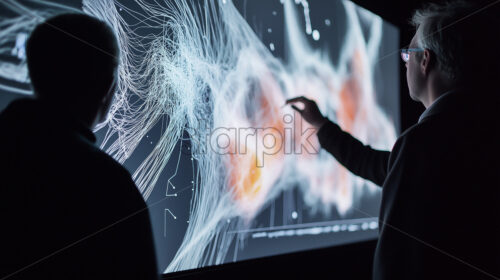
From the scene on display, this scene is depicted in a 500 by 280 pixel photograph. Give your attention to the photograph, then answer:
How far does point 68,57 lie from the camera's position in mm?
667

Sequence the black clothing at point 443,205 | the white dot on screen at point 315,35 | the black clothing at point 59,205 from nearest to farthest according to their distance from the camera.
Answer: the black clothing at point 59,205
the black clothing at point 443,205
the white dot on screen at point 315,35

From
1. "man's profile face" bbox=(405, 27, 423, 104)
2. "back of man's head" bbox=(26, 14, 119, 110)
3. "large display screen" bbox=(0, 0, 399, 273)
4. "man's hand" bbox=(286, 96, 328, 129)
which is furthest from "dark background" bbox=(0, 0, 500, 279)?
"man's profile face" bbox=(405, 27, 423, 104)

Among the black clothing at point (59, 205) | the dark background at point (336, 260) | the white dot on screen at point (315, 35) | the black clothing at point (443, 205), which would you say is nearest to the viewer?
the black clothing at point (59, 205)

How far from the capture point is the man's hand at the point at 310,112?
154 centimetres

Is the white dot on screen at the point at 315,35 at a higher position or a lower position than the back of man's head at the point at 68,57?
higher

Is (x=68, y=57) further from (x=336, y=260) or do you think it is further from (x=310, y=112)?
(x=336, y=260)

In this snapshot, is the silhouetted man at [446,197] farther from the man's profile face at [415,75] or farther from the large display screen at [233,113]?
the large display screen at [233,113]


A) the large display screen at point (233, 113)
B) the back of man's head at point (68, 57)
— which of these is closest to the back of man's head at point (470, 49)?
the large display screen at point (233, 113)

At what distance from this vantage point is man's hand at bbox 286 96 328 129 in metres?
1.54

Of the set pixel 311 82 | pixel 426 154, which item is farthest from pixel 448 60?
pixel 311 82

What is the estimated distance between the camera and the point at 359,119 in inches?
79.5

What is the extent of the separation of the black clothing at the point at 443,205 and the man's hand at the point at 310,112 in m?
0.57

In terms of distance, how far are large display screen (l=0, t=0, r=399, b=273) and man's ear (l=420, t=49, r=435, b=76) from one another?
0.60 metres

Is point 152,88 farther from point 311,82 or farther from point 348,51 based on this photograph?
point 348,51
